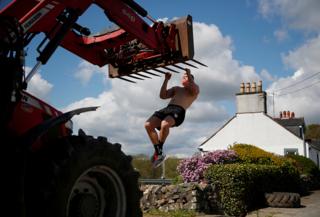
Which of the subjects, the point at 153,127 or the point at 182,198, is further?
the point at 182,198

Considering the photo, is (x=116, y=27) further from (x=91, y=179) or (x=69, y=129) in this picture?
(x=91, y=179)

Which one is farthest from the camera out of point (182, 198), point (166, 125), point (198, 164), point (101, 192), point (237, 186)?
point (198, 164)

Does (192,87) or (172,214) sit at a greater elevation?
(192,87)

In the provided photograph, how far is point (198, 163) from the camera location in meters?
14.3

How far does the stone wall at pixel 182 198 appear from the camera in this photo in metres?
11.9

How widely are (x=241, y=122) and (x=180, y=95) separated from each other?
28.2 m

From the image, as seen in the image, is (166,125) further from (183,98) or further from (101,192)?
(101,192)

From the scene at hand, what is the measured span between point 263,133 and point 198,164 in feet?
70.3

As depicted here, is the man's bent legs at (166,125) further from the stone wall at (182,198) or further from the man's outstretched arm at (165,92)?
the stone wall at (182,198)

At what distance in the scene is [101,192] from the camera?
4.25 m

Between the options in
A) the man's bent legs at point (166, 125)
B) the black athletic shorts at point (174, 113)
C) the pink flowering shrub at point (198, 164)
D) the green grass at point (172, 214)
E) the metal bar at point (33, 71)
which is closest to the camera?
the metal bar at point (33, 71)

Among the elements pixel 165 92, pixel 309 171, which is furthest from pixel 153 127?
pixel 309 171

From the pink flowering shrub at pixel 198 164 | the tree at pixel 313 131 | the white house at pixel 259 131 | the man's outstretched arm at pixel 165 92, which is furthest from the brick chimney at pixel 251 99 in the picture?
the tree at pixel 313 131

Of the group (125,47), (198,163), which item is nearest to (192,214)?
(198,163)
